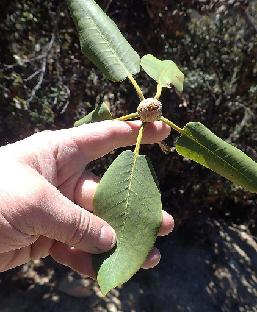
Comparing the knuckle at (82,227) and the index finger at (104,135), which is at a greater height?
the index finger at (104,135)

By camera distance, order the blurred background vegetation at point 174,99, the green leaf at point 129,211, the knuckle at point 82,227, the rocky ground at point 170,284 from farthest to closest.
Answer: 1. the rocky ground at point 170,284
2. the blurred background vegetation at point 174,99
3. the knuckle at point 82,227
4. the green leaf at point 129,211

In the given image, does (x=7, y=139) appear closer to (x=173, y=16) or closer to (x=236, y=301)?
(x=173, y=16)

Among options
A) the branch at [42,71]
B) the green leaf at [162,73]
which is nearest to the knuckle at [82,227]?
the green leaf at [162,73]

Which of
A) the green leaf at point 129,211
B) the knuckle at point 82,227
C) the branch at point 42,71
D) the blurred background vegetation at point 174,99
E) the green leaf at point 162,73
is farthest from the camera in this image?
the blurred background vegetation at point 174,99

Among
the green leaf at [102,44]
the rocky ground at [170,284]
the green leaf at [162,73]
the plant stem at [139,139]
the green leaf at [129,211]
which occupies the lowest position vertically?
the rocky ground at [170,284]

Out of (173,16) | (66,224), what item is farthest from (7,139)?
(66,224)

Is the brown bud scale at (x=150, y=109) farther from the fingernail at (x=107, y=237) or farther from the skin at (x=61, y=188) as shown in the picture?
the fingernail at (x=107, y=237)
